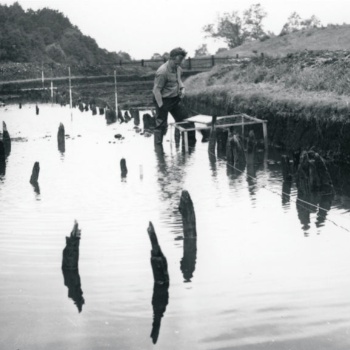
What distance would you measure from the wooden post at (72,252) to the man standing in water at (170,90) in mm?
11147

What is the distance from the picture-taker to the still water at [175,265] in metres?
7.03

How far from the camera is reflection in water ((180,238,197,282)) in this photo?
8.94m

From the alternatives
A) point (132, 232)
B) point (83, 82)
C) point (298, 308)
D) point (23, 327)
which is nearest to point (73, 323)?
point (23, 327)

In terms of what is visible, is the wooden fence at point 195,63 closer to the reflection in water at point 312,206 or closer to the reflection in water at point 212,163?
the reflection in water at point 212,163

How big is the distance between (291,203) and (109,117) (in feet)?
69.5

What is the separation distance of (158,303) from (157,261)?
419 millimetres

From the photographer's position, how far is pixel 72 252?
8797 millimetres

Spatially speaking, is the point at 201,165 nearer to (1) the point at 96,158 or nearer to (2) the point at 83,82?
(1) the point at 96,158

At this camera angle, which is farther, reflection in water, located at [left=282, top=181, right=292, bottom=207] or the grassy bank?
the grassy bank

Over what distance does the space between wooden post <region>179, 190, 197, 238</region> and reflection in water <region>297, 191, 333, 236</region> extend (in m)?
1.49

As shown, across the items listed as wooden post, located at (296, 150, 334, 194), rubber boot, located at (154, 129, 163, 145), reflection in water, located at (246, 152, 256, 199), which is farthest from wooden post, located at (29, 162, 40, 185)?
rubber boot, located at (154, 129, 163, 145)

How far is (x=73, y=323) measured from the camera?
24.1ft

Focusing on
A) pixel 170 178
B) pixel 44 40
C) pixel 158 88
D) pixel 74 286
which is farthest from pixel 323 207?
pixel 44 40

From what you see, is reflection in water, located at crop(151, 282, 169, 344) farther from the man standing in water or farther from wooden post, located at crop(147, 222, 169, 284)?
the man standing in water
